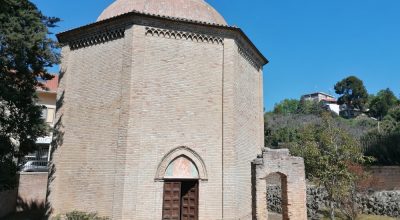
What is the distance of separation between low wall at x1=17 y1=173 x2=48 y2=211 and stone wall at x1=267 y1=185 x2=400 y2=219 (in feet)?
41.3

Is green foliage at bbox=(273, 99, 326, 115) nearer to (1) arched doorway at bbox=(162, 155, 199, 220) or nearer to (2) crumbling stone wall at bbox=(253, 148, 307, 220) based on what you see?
(2) crumbling stone wall at bbox=(253, 148, 307, 220)

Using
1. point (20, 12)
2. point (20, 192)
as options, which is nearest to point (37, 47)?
point (20, 12)

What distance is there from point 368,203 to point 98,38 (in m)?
14.6

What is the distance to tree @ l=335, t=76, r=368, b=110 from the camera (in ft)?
241

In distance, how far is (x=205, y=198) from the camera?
38.0ft

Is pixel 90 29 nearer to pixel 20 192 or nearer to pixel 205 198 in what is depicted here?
pixel 205 198

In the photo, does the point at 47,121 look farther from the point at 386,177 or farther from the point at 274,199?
the point at 386,177

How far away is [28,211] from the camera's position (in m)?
16.9

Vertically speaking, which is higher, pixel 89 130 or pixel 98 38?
pixel 98 38

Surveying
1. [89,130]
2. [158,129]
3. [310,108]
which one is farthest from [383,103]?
[89,130]

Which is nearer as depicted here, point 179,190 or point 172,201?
point 172,201

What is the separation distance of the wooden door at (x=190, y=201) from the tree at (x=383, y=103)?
185 feet

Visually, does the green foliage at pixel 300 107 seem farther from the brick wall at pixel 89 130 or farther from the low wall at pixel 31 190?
the brick wall at pixel 89 130

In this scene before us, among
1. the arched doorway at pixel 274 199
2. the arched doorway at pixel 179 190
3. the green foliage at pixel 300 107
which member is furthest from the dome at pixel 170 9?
the green foliage at pixel 300 107
